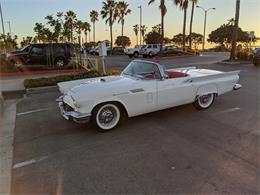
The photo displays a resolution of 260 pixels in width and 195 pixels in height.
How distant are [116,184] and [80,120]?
5.83ft

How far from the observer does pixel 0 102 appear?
766 cm

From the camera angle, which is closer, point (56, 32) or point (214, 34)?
point (56, 32)

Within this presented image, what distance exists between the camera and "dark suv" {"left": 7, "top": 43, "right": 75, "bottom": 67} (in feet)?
54.6

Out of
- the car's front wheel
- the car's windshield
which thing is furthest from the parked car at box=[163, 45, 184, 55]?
the car's front wheel

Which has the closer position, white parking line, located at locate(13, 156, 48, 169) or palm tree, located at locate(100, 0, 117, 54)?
white parking line, located at locate(13, 156, 48, 169)

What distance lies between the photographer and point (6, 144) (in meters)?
4.59

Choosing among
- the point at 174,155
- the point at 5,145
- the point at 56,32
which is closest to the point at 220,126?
the point at 174,155

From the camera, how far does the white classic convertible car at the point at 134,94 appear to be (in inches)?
185

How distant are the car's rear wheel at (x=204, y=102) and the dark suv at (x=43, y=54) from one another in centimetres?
1265

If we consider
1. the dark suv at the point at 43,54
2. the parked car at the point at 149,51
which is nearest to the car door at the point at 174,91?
the dark suv at the point at 43,54

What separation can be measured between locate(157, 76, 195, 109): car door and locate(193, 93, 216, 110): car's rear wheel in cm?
34

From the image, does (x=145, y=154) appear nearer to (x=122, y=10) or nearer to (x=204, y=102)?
(x=204, y=102)

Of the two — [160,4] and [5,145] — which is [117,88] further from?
[160,4]

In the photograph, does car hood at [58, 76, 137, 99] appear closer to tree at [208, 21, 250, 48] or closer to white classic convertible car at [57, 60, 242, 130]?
white classic convertible car at [57, 60, 242, 130]
